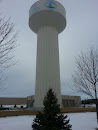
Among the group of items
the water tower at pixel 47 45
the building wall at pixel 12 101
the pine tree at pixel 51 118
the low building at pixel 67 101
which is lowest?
the building wall at pixel 12 101

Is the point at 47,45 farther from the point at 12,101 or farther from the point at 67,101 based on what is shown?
the point at 12,101

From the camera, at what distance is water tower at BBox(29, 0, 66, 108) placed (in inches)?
696

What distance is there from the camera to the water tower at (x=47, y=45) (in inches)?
696

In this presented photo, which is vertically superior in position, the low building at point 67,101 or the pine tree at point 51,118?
the pine tree at point 51,118

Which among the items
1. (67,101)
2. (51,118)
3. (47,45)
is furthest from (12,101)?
(51,118)

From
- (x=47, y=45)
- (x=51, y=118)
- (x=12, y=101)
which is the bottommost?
(x=12, y=101)

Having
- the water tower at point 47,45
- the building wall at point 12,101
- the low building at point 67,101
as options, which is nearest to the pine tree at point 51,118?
the water tower at point 47,45

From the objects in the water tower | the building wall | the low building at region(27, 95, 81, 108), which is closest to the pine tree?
the water tower

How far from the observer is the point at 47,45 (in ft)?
63.1

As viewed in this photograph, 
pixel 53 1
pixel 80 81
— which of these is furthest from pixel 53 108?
pixel 53 1

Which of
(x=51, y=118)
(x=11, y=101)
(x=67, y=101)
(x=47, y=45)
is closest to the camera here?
(x=51, y=118)

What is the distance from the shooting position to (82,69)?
1080 cm

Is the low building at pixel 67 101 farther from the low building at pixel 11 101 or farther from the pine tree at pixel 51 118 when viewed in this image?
the pine tree at pixel 51 118

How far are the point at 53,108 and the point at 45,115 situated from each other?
1.67ft
